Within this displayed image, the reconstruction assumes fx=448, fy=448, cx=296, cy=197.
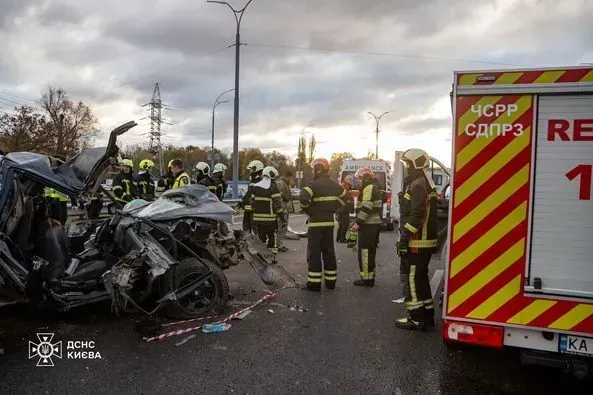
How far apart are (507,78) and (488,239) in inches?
44.6

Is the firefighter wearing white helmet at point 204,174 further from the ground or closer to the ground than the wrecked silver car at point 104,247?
further from the ground

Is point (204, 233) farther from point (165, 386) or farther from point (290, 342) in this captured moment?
point (165, 386)

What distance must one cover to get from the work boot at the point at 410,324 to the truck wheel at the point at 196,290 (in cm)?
196

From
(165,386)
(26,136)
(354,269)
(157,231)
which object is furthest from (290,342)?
(26,136)

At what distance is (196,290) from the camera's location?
16.3ft

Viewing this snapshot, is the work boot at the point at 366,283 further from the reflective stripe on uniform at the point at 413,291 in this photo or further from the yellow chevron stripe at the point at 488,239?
the yellow chevron stripe at the point at 488,239

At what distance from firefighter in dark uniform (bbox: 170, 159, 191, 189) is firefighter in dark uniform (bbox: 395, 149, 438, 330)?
4.37 metres

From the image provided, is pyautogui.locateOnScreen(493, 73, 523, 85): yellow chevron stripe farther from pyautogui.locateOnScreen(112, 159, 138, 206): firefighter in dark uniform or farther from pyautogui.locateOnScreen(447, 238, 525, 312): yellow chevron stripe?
pyautogui.locateOnScreen(112, 159, 138, 206): firefighter in dark uniform

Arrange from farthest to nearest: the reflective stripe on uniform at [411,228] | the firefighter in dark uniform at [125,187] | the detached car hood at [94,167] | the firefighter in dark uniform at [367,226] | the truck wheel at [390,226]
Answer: the truck wheel at [390,226]
the firefighter in dark uniform at [125,187]
the firefighter in dark uniform at [367,226]
the reflective stripe on uniform at [411,228]
the detached car hood at [94,167]

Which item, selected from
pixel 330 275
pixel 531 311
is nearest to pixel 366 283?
pixel 330 275

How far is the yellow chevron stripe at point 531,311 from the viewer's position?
303 cm

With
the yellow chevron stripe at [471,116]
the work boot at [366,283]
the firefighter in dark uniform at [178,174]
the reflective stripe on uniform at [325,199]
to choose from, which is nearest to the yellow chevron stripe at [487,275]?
the yellow chevron stripe at [471,116]

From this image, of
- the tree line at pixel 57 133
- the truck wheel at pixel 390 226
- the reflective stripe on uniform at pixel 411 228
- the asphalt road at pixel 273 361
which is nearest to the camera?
the asphalt road at pixel 273 361

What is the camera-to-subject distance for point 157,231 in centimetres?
483
